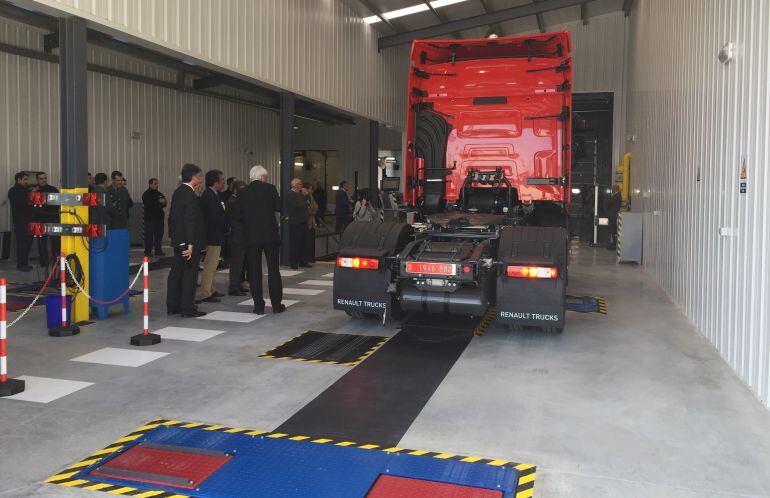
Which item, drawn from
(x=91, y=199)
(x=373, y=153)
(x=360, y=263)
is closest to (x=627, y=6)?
(x=373, y=153)

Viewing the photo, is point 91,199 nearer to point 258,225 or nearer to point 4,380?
point 258,225

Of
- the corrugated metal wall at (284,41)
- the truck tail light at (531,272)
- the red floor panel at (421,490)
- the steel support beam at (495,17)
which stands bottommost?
the red floor panel at (421,490)

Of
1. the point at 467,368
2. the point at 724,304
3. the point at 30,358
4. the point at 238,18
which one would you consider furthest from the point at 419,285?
the point at 238,18

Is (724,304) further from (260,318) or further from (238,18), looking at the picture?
(238,18)

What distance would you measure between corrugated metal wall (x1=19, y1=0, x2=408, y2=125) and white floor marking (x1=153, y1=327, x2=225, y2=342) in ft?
11.3

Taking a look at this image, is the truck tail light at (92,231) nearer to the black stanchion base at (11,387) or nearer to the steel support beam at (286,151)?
the black stanchion base at (11,387)

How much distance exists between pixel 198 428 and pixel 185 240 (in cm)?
349

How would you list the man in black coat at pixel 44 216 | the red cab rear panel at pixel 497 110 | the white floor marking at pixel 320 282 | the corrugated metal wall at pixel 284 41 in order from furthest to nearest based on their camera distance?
1. the man in black coat at pixel 44 216
2. the white floor marking at pixel 320 282
3. the red cab rear panel at pixel 497 110
4. the corrugated metal wall at pixel 284 41

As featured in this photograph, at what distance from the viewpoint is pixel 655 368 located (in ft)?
18.6

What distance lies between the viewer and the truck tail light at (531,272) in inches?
240

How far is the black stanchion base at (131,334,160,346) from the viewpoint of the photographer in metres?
6.16

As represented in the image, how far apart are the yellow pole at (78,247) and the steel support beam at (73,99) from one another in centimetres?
24

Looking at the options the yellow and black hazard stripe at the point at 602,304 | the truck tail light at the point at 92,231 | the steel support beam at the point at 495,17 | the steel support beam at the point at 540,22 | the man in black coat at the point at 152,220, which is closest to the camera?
the truck tail light at the point at 92,231

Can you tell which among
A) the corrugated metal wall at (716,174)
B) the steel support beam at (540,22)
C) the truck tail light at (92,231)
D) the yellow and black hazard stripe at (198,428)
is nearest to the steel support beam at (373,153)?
the steel support beam at (540,22)
